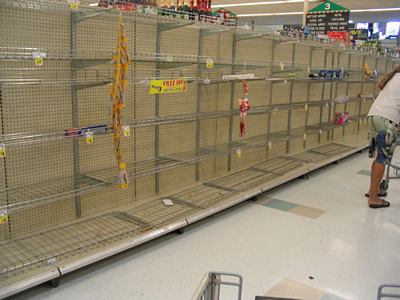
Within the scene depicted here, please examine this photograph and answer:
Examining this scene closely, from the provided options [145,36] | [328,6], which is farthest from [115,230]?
[328,6]

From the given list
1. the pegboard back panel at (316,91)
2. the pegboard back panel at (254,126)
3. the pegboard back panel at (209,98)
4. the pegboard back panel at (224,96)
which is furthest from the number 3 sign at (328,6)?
the pegboard back panel at (209,98)

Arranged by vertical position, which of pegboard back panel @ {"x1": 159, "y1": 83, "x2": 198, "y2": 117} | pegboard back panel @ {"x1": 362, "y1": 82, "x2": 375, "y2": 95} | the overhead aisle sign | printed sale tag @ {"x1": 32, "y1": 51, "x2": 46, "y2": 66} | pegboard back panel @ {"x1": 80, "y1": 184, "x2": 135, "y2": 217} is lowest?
pegboard back panel @ {"x1": 80, "y1": 184, "x2": 135, "y2": 217}

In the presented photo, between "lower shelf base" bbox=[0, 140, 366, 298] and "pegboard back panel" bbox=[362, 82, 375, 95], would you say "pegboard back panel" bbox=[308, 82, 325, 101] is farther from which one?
"pegboard back panel" bbox=[362, 82, 375, 95]

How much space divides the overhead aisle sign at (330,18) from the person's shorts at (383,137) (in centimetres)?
372

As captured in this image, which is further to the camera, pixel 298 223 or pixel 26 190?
pixel 298 223

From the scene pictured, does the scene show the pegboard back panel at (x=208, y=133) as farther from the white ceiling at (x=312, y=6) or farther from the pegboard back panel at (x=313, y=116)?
the white ceiling at (x=312, y=6)

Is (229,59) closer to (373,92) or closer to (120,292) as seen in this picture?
(120,292)

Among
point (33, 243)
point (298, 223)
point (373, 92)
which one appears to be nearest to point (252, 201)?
point (298, 223)

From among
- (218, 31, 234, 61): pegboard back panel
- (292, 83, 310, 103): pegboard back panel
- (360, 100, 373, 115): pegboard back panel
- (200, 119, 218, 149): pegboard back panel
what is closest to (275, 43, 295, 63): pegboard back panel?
(292, 83, 310, 103): pegboard back panel

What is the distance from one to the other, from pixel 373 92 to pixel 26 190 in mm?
9082

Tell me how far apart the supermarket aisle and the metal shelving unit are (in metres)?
0.18

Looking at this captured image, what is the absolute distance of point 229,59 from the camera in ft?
16.7

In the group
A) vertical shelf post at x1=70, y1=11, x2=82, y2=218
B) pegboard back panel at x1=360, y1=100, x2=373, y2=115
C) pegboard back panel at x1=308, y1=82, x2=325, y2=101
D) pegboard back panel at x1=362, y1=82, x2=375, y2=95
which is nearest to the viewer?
vertical shelf post at x1=70, y1=11, x2=82, y2=218

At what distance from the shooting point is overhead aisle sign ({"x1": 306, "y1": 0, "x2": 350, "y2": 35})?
780 centimetres
